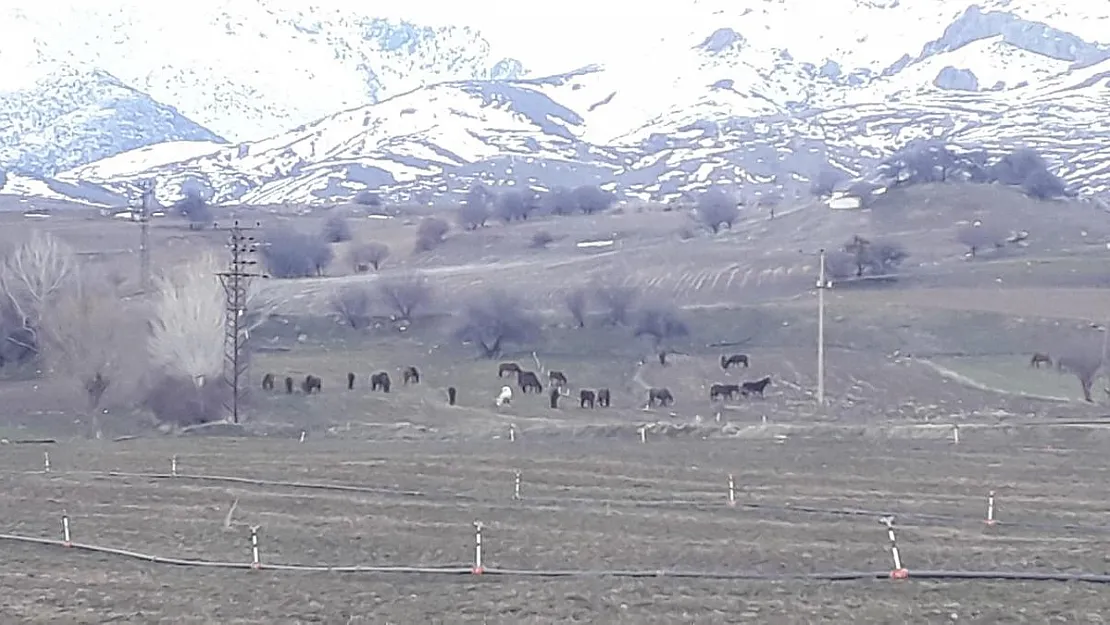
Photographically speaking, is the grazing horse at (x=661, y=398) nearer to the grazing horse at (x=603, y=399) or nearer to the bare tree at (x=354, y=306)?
the grazing horse at (x=603, y=399)

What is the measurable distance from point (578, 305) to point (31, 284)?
26841mm

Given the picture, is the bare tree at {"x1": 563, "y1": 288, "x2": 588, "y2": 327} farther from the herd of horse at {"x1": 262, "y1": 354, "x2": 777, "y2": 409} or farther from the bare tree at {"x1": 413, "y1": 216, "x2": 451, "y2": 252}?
the bare tree at {"x1": 413, "y1": 216, "x2": 451, "y2": 252}

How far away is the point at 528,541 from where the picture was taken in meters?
24.0

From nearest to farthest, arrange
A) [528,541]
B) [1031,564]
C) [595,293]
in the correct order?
1. [1031,564]
2. [528,541]
3. [595,293]

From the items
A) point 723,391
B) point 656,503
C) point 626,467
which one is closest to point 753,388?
point 723,391

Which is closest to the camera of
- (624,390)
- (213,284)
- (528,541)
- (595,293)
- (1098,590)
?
(1098,590)

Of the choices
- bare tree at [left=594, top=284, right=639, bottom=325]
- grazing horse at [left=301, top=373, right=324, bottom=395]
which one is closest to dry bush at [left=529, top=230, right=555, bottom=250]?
bare tree at [left=594, top=284, right=639, bottom=325]

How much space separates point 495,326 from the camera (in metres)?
80.0

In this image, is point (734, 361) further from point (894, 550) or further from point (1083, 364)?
point (894, 550)

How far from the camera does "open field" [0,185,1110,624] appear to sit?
2006 cm

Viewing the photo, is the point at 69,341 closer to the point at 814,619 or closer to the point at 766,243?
the point at 814,619

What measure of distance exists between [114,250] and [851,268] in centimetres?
5250

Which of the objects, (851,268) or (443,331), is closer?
(443,331)

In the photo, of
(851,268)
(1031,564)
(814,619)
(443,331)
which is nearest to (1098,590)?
(1031,564)
